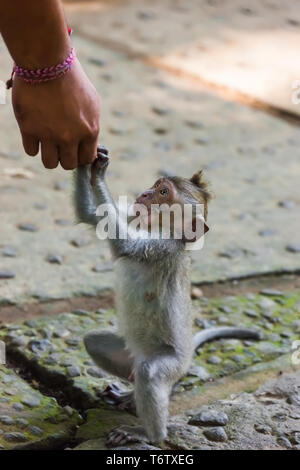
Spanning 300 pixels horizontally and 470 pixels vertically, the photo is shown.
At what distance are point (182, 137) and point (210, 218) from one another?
1229mm

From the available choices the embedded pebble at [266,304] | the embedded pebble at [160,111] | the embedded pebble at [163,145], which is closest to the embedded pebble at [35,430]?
the embedded pebble at [266,304]

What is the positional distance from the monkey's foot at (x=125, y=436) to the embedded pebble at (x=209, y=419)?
0.24m

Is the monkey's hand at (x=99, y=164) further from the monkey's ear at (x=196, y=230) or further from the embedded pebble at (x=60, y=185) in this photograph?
the embedded pebble at (x=60, y=185)

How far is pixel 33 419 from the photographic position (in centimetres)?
331

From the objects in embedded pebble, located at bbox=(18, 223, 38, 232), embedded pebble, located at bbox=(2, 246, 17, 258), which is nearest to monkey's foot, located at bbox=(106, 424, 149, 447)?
embedded pebble, located at bbox=(2, 246, 17, 258)

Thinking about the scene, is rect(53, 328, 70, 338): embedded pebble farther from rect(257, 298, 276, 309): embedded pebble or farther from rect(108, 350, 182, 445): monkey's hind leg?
rect(257, 298, 276, 309): embedded pebble

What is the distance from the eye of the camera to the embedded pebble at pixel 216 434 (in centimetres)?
332

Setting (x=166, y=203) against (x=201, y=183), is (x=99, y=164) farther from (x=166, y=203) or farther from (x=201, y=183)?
(x=201, y=183)

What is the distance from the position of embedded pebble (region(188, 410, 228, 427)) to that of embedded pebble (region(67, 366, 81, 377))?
0.49 metres

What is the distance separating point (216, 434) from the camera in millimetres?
3330

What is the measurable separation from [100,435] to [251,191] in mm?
2644

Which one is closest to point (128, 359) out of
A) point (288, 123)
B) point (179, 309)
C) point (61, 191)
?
point (179, 309)

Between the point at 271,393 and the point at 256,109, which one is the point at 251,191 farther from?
the point at 271,393

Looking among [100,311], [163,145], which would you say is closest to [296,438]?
[100,311]
